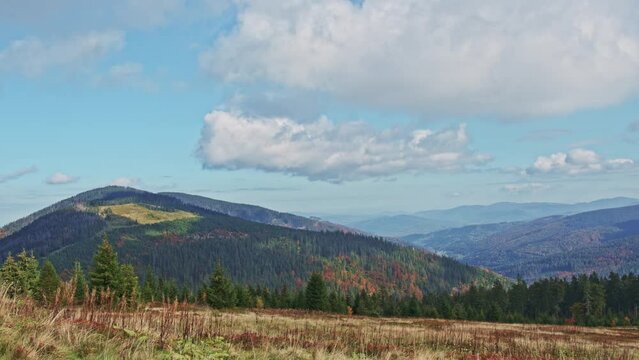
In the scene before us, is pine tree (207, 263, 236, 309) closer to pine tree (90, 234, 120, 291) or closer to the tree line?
the tree line

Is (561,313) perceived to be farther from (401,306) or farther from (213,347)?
(213,347)

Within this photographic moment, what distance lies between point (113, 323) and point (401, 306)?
83.4 meters

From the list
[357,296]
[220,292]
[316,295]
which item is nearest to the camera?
[220,292]

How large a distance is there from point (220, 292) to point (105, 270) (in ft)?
56.6

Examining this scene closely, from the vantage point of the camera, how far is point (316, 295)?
75.8 m

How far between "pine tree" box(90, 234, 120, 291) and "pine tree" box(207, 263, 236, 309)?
1469cm

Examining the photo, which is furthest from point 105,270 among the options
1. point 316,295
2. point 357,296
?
point 357,296

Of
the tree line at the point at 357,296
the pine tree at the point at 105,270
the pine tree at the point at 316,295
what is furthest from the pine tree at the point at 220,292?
the pine tree at the point at 316,295

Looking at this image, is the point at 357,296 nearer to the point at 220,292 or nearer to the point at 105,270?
the point at 220,292

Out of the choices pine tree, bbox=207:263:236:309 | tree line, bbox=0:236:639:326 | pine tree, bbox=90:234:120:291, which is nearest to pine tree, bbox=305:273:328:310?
tree line, bbox=0:236:639:326

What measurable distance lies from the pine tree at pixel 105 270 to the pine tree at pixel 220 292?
1469 cm

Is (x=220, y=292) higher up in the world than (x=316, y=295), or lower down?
higher up

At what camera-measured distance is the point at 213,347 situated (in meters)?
9.55

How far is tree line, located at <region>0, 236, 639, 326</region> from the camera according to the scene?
48500 mm
